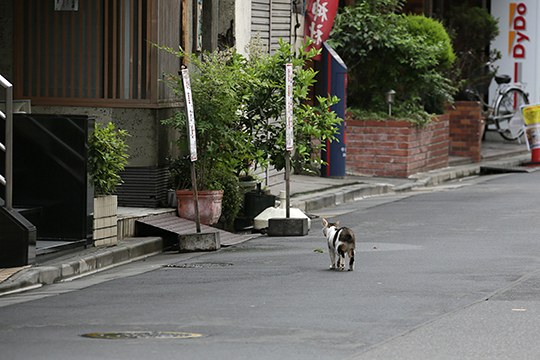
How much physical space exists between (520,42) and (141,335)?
2606 centimetres

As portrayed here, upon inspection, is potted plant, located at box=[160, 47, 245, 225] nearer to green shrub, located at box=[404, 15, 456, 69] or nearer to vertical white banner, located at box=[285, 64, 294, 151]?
vertical white banner, located at box=[285, 64, 294, 151]

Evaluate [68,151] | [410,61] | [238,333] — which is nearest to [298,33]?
[410,61]

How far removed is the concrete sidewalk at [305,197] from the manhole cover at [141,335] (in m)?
2.73

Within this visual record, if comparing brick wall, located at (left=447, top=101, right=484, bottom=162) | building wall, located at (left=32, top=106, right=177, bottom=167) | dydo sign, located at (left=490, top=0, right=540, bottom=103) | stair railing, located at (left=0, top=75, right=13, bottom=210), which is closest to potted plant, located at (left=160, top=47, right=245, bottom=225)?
building wall, located at (left=32, top=106, right=177, bottom=167)

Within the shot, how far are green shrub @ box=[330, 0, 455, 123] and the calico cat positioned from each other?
40.3ft

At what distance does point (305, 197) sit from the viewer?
20.6 meters

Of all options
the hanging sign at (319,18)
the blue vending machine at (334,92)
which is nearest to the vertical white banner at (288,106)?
the blue vending machine at (334,92)

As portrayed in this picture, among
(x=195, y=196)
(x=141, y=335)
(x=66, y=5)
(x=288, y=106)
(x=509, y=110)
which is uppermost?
(x=66, y=5)

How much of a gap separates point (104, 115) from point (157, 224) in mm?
1967

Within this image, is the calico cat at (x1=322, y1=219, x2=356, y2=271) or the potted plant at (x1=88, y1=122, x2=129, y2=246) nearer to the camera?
the calico cat at (x1=322, y1=219, x2=356, y2=271)

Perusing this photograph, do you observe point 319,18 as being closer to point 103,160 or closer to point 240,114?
point 240,114

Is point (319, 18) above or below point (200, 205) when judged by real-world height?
above

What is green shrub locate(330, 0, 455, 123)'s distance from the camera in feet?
83.0

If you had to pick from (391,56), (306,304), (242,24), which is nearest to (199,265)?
(306,304)
